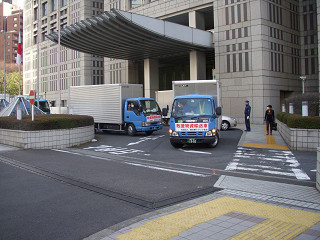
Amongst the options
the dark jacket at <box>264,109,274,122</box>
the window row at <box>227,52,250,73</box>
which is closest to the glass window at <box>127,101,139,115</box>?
the dark jacket at <box>264,109,274,122</box>

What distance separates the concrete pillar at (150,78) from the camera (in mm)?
39844

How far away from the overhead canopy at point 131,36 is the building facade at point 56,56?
18.7 meters

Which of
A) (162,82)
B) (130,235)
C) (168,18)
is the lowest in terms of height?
(130,235)

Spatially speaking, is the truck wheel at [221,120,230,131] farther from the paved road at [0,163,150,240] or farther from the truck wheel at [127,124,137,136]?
the paved road at [0,163,150,240]

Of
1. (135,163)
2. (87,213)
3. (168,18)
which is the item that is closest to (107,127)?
(135,163)

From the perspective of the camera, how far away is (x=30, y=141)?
1403 cm

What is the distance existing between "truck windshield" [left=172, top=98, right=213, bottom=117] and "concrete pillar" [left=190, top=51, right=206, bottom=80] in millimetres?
20885

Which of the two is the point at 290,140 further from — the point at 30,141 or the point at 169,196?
the point at 30,141

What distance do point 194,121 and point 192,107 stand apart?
3.01 feet

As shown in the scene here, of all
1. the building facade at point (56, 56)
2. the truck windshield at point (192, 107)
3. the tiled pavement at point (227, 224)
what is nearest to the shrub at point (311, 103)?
the truck windshield at point (192, 107)

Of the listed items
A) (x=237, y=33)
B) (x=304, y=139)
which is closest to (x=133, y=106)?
(x=304, y=139)

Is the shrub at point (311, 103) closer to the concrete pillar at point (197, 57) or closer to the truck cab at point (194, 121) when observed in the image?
the truck cab at point (194, 121)

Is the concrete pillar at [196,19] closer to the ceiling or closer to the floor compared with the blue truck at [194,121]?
closer to the ceiling

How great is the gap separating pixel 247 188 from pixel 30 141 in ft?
33.5
